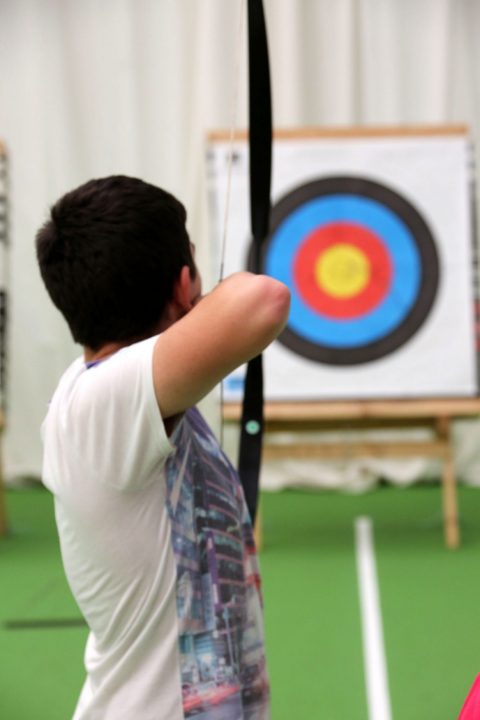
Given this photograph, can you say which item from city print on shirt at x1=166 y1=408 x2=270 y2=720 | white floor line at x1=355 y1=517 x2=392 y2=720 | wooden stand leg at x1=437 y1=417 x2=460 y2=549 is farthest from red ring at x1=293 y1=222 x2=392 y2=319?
city print on shirt at x1=166 y1=408 x2=270 y2=720

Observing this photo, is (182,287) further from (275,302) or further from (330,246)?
(330,246)

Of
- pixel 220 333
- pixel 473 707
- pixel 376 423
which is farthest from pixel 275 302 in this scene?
pixel 376 423

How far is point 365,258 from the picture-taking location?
3.15m

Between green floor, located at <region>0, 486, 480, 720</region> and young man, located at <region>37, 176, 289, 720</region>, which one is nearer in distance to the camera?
young man, located at <region>37, 176, 289, 720</region>

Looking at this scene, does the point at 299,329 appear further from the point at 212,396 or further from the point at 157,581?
the point at 157,581

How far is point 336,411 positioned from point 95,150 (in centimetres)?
148

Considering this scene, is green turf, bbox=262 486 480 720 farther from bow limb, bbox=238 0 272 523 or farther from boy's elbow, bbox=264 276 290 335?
boy's elbow, bbox=264 276 290 335

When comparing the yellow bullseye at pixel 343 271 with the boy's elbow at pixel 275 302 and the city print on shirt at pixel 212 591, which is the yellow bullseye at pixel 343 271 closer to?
the city print on shirt at pixel 212 591

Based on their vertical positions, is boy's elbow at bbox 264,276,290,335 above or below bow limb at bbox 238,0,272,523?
below

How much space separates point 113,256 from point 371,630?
5.12 feet

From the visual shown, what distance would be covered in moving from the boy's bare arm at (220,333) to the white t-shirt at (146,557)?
5cm

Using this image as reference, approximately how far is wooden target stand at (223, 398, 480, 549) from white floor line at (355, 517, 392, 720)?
0.76ft

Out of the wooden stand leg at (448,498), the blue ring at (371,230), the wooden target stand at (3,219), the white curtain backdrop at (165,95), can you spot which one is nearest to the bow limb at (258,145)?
the wooden stand leg at (448,498)

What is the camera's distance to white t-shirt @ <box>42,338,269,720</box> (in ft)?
3.09
